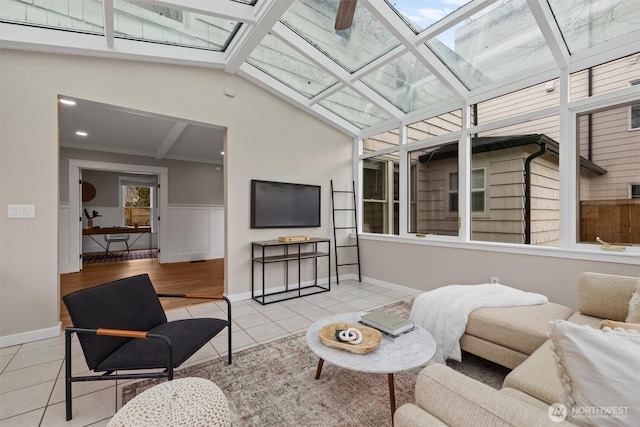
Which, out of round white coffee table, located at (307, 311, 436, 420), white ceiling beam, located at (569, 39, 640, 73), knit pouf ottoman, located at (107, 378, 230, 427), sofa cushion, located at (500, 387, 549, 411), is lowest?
knit pouf ottoman, located at (107, 378, 230, 427)

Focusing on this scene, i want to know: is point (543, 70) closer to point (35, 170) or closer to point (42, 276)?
point (35, 170)

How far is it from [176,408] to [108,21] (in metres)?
3.28

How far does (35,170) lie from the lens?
2701mm

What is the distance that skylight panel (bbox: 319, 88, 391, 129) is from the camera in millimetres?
4344

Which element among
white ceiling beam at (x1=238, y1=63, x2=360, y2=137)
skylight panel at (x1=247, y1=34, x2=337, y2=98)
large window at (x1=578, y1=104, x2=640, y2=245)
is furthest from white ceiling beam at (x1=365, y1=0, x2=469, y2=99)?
white ceiling beam at (x1=238, y1=63, x2=360, y2=137)

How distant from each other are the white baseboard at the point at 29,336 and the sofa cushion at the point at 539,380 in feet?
12.4

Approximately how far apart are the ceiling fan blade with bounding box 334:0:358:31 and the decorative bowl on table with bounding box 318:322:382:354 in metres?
2.00

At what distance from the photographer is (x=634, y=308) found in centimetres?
177

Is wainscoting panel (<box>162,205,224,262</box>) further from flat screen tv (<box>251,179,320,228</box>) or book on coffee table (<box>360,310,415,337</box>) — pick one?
book on coffee table (<box>360,310,415,337</box>)

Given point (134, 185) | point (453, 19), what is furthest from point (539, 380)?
point (134, 185)

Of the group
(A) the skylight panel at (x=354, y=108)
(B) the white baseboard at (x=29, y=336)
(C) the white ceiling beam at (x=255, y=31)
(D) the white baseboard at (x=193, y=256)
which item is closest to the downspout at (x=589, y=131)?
(A) the skylight panel at (x=354, y=108)

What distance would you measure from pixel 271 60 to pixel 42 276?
11.5 feet

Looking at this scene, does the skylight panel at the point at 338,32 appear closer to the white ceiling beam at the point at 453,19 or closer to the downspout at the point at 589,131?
the white ceiling beam at the point at 453,19

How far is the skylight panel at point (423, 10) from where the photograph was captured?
8.46ft
